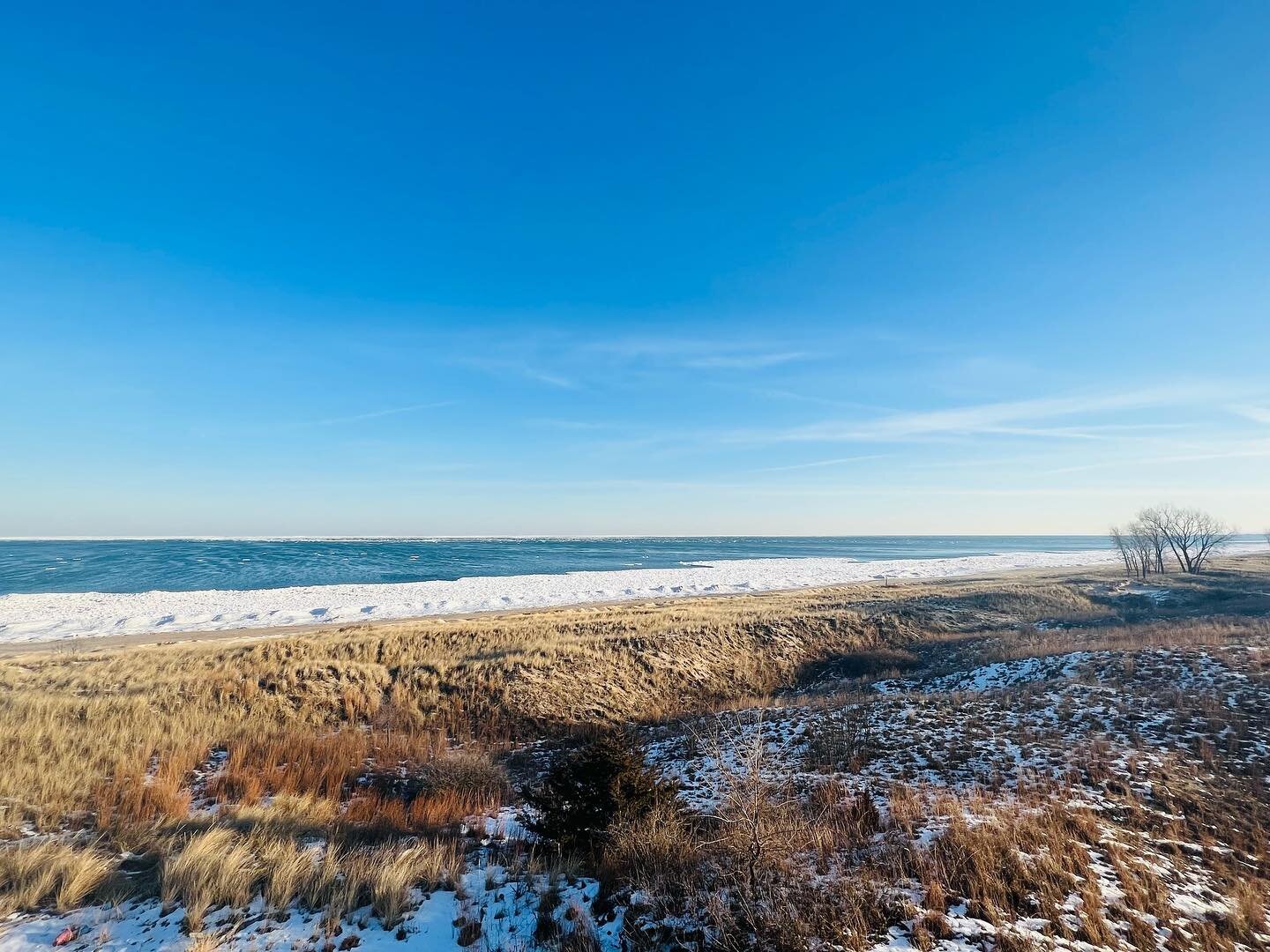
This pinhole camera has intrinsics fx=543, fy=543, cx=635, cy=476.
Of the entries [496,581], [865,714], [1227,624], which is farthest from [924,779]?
[496,581]

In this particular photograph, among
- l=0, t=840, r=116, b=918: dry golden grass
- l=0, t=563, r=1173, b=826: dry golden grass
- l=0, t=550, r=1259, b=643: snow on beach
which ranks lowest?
l=0, t=550, r=1259, b=643: snow on beach

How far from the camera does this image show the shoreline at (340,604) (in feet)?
117

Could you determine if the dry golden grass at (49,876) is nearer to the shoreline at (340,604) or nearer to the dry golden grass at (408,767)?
the dry golden grass at (408,767)

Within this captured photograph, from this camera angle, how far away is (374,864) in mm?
6188

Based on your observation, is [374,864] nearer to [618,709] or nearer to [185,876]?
[185,876]

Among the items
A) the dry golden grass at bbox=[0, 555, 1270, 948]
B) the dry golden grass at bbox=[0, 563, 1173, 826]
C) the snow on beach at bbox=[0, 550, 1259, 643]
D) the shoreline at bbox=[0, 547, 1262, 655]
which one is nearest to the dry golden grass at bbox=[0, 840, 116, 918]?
the dry golden grass at bbox=[0, 555, 1270, 948]

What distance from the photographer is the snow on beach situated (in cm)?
3972

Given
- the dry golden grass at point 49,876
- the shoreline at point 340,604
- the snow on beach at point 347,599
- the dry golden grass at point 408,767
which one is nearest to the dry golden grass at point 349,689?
the dry golden grass at point 408,767

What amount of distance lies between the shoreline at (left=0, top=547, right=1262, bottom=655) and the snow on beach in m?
0.10

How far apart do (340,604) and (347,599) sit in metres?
2.88

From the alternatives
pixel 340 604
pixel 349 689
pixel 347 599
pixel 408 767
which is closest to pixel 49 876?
pixel 408 767

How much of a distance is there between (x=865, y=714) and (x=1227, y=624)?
22408 mm

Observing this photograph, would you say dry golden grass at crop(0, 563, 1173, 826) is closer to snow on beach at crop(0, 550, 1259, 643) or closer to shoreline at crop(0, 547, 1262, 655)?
shoreline at crop(0, 547, 1262, 655)

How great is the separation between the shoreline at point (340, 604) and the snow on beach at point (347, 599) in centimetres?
10
